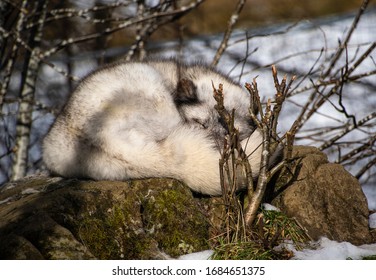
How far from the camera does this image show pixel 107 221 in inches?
124

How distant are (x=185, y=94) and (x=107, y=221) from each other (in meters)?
1.17

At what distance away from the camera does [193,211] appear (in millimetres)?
3320

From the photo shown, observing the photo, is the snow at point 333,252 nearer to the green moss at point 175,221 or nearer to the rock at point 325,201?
the rock at point 325,201

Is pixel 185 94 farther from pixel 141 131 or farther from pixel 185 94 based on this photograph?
pixel 141 131

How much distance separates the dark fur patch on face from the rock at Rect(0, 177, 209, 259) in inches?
29.7

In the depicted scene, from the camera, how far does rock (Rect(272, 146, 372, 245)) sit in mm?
3428

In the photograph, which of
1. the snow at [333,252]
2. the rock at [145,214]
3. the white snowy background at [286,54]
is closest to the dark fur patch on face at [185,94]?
the rock at [145,214]

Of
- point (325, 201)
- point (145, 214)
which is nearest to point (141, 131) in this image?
point (145, 214)

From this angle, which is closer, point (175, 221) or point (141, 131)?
→ point (175, 221)

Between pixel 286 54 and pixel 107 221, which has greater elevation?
pixel 286 54

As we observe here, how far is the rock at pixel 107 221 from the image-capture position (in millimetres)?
2850

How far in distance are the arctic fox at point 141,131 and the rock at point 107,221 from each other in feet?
0.37

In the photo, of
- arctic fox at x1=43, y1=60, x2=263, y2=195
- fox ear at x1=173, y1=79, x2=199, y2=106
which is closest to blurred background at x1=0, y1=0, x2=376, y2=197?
fox ear at x1=173, y1=79, x2=199, y2=106

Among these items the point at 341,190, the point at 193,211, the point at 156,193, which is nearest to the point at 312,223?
the point at 341,190
